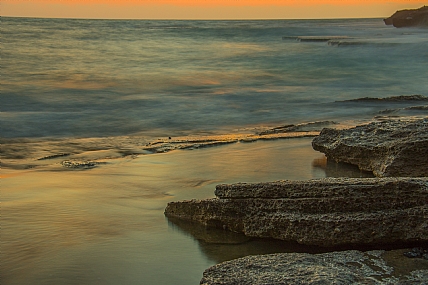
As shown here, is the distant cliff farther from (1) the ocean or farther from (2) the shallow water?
(2) the shallow water

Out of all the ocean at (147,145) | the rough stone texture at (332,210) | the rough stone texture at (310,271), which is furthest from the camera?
the ocean at (147,145)

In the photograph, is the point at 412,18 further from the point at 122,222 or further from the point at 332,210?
the point at 332,210

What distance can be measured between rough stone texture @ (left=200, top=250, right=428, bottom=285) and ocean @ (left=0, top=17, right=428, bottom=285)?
1.21ft

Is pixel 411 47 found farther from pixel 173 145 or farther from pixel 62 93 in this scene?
pixel 173 145

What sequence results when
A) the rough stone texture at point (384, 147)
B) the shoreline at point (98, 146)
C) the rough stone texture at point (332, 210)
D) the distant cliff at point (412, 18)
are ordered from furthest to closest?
the distant cliff at point (412, 18) → the shoreline at point (98, 146) → the rough stone texture at point (384, 147) → the rough stone texture at point (332, 210)

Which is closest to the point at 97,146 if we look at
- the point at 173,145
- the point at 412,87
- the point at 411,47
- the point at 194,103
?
the point at 173,145

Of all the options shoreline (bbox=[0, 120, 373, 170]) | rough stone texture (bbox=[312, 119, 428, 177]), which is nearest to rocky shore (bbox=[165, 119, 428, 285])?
rough stone texture (bbox=[312, 119, 428, 177])

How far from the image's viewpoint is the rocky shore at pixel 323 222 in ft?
9.89

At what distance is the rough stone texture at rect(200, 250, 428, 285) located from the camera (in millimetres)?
2893

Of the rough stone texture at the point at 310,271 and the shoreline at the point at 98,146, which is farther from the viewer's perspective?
the shoreline at the point at 98,146

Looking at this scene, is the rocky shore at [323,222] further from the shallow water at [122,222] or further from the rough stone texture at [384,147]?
the rough stone texture at [384,147]

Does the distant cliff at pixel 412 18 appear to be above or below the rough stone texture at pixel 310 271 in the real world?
above

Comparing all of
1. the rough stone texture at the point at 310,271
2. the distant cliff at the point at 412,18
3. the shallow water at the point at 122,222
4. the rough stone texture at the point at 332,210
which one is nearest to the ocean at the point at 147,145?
the shallow water at the point at 122,222

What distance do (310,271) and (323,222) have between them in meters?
0.64
